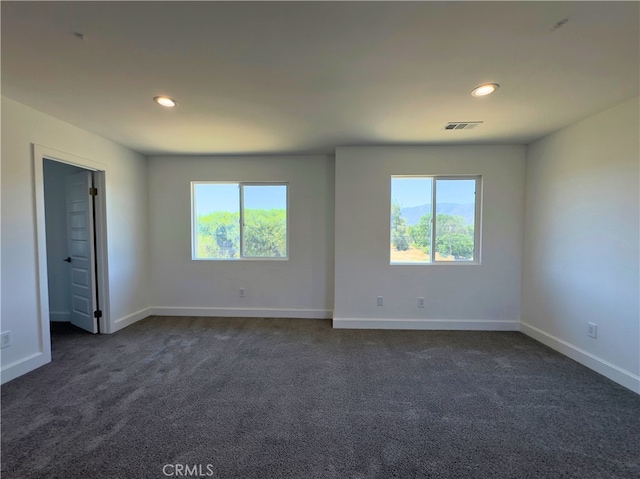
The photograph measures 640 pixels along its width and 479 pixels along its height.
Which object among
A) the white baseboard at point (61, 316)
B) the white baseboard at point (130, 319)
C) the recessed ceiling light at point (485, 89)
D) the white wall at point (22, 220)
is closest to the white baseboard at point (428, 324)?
the recessed ceiling light at point (485, 89)

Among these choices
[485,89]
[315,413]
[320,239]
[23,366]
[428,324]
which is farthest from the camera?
[320,239]

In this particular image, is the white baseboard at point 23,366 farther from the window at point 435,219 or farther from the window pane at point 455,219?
the window pane at point 455,219

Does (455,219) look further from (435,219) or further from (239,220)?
(239,220)

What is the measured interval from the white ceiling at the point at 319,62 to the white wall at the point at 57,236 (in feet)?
4.80

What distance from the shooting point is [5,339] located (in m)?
2.29

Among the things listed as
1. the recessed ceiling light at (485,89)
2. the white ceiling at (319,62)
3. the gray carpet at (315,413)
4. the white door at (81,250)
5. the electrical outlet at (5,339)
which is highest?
the white ceiling at (319,62)

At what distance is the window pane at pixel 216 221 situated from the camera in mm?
4160

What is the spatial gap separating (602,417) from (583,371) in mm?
786

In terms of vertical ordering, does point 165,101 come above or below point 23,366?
above

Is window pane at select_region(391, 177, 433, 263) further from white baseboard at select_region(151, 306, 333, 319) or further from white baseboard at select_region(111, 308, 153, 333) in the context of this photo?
white baseboard at select_region(111, 308, 153, 333)

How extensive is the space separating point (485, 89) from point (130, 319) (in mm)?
4930

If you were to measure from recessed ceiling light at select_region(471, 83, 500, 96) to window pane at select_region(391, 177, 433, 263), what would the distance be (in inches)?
61.0

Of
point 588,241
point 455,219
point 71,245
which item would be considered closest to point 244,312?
point 71,245

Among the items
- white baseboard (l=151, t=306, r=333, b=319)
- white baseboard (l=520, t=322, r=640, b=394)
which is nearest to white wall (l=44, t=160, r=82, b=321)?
white baseboard (l=151, t=306, r=333, b=319)
